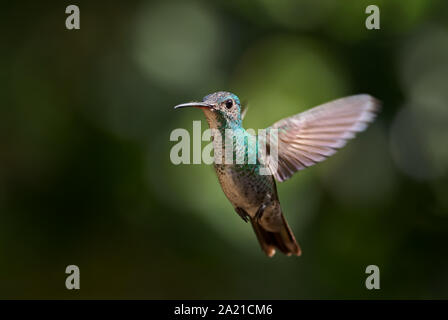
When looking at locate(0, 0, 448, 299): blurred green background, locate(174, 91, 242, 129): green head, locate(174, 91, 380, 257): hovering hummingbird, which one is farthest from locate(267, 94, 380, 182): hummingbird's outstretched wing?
locate(0, 0, 448, 299): blurred green background

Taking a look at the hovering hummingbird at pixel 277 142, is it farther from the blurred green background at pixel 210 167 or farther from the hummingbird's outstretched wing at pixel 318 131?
the blurred green background at pixel 210 167

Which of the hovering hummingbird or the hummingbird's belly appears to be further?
the hummingbird's belly

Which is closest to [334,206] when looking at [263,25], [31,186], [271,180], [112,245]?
[263,25]

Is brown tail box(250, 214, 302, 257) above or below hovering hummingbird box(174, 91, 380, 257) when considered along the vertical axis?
below

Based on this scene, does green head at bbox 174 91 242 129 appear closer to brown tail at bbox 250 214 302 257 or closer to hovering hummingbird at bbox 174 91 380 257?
hovering hummingbird at bbox 174 91 380 257

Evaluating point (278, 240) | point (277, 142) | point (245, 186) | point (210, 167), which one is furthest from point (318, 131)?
point (210, 167)

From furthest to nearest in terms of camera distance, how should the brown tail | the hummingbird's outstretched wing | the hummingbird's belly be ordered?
the brown tail
the hummingbird's belly
the hummingbird's outstretched wing

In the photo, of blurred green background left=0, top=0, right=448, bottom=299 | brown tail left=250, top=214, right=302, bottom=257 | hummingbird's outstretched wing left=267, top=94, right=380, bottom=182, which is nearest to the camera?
hummingbird's outstretched wing left=267, top=94, right=380, bottom=182

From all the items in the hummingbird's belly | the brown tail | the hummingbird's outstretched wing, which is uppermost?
the hummingbird's outstretched wing

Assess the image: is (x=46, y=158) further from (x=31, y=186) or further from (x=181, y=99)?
(x=181, y=99)
